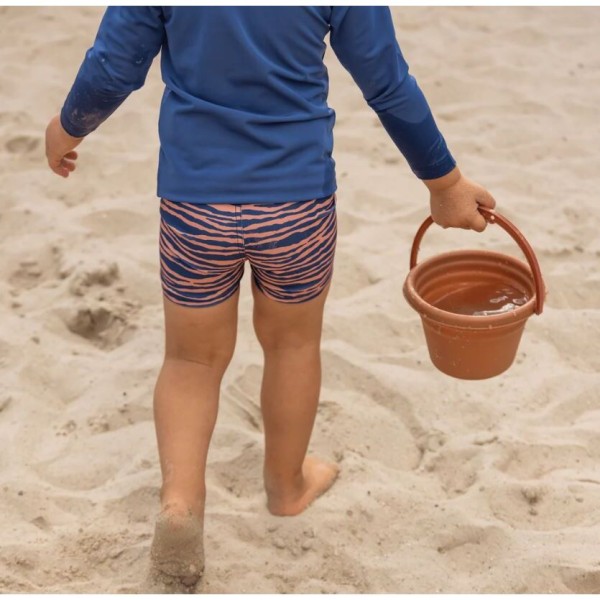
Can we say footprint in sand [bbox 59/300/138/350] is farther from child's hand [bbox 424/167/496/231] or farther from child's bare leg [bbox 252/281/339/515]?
child's hand [bbox 424/167/496/231]

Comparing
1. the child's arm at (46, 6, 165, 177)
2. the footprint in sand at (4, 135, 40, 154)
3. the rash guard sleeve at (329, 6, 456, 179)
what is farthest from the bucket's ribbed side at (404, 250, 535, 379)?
the footprint in sand at (4, 135, 40, 154)

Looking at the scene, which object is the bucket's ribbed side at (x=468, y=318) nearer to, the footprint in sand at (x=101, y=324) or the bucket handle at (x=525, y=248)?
the bucket handle at (x=525, y=248)

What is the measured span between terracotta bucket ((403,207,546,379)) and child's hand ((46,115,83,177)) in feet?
2.40

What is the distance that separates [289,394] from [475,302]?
469 millimetres

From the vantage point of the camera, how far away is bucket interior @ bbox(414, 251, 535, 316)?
2.14 m

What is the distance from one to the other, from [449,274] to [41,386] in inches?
42.3

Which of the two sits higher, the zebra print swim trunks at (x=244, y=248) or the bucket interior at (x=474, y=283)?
→ the zebra print swim trunks at (x=244, y=248)

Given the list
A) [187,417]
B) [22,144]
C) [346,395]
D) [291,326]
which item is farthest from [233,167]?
[22,144]

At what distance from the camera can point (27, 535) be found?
81.6 inches

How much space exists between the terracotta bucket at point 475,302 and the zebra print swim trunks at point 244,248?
0.91 ft

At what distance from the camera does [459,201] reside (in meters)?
1.93

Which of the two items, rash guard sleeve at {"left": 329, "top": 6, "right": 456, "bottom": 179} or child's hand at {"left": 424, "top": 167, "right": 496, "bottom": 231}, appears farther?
child's hand at {"left": 424, "top": 167, "right": 496, "bottom": 231}

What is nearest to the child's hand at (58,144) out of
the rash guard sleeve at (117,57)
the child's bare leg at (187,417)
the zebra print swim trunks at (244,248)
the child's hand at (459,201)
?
the rash guard sleeve at (117,57)

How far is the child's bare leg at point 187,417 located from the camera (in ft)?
6.12
